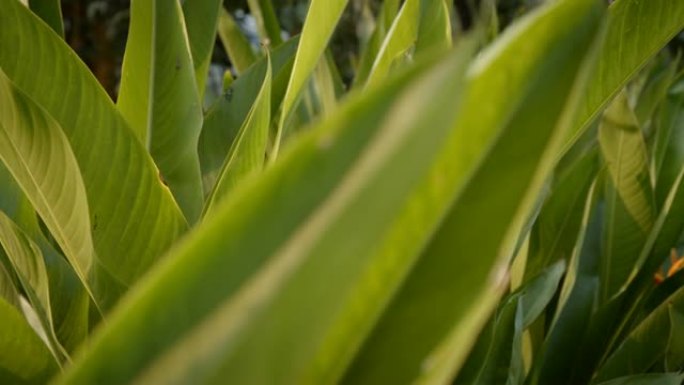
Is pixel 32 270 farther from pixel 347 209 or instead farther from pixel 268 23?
pixel 268 23

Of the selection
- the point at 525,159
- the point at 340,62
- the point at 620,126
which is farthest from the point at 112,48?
the point at 525,159

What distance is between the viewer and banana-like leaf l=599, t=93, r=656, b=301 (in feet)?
2.53

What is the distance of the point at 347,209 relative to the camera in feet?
0.65

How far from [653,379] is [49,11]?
57 centimetres

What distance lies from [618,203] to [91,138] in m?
0.49

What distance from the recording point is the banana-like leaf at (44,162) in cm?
45

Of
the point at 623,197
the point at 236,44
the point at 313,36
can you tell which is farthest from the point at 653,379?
the point at 236,44

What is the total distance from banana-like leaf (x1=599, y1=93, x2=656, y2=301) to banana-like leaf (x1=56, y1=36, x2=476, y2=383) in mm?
Answer: 568

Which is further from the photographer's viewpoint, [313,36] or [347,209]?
[313,36]

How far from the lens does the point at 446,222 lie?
25cm

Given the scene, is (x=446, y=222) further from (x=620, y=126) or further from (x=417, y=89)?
(x=620, y=126)

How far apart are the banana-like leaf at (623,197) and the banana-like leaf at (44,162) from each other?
0.48 m

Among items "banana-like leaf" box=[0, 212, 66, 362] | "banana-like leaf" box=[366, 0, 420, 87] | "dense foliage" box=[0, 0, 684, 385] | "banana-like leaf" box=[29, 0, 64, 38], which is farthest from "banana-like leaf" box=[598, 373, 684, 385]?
"banana-like leaf" box=[29, 0, 64, 38]

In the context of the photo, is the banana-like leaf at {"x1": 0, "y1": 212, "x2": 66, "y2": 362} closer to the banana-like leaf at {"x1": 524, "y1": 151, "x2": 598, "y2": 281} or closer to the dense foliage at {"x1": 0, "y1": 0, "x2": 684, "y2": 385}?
the dense foliage at {"x1": 0, "y1": 0, "x2": 684, "y2": 385}
